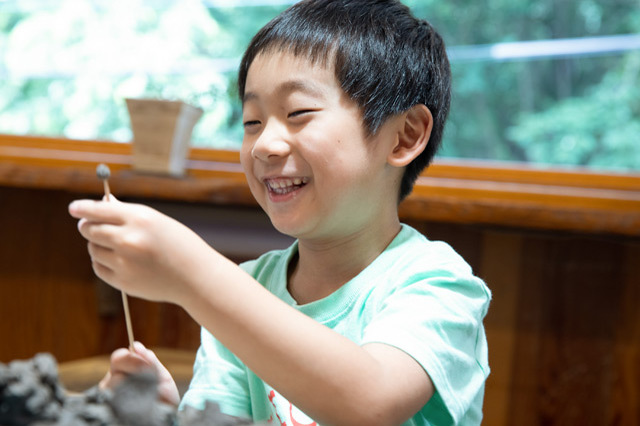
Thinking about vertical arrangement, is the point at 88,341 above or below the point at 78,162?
below

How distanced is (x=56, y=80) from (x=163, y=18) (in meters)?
0.39

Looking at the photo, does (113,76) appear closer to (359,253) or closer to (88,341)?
(88,341)

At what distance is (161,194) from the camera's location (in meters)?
1.73

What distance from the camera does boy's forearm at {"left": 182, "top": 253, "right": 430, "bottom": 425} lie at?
563 mm

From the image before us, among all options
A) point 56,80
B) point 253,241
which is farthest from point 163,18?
point 253,241

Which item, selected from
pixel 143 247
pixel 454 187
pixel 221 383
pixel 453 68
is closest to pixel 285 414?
pixel 221 383

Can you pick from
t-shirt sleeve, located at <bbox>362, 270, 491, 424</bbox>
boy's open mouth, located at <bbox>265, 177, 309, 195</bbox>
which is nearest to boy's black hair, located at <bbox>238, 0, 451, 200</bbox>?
boy's open mouth, located at <bbox>265, 177, 309, 195</bbox>

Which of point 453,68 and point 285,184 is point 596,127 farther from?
point 285,184

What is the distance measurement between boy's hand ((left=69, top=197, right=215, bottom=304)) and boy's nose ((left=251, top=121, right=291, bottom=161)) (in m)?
0.25

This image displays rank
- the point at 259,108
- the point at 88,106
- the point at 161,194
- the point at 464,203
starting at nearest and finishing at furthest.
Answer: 1. the point at 259,108
2. the point at 464,203
3. the point at 161,194
4. the point at 88,106

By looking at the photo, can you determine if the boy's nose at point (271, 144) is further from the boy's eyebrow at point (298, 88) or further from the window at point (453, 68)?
the window at point (453, 68)

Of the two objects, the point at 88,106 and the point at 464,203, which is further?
the point at 88,106

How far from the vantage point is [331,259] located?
92cm

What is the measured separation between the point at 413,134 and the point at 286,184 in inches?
7.7
